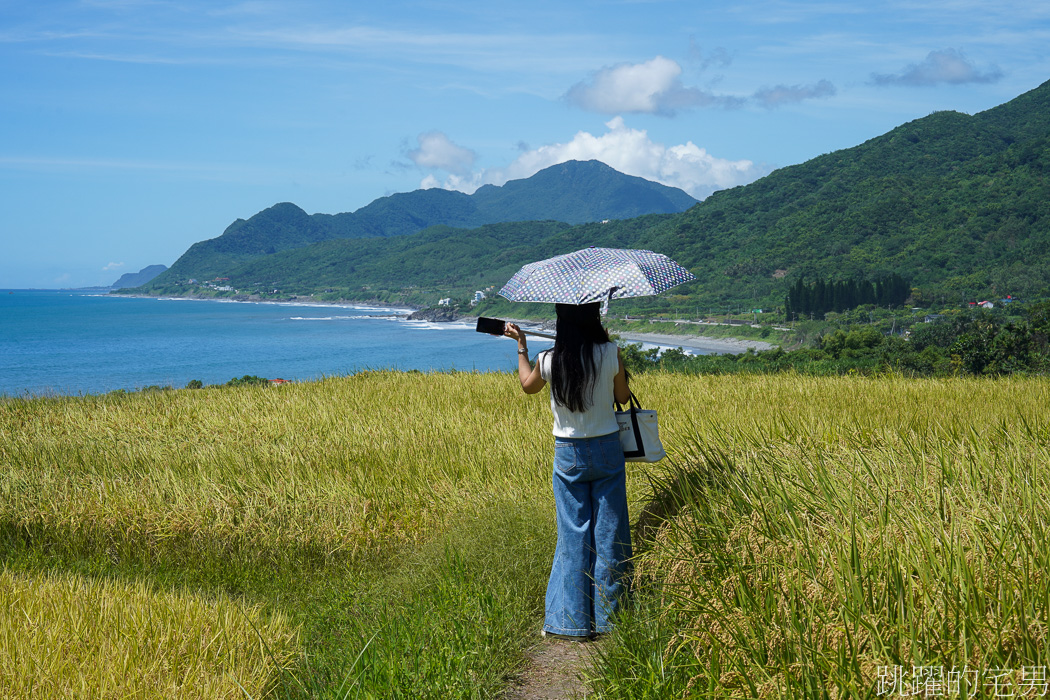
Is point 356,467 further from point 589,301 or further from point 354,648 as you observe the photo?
point 589,301

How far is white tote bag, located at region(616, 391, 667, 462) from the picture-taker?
169 inches

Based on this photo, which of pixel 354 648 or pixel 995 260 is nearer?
pixel 354 648

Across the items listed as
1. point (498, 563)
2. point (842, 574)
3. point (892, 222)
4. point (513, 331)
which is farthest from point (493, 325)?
point (892, 222)

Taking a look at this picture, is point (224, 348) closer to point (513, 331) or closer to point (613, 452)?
point (513, 331)

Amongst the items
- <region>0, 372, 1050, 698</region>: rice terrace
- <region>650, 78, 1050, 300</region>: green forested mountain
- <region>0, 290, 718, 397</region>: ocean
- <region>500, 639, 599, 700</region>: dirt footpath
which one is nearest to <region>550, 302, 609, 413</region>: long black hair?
<region>0, 372, 1050, 698</region>: rice terrace

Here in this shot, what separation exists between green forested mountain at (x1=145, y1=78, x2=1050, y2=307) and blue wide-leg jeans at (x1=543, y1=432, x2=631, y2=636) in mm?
80905

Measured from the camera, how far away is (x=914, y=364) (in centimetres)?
2469

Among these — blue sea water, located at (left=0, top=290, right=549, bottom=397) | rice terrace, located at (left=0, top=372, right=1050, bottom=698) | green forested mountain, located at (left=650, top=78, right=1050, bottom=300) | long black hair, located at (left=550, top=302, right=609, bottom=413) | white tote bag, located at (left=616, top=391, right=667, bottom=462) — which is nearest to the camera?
rice terrace, located at (left=0, top=372, right=1050, bottom=698)

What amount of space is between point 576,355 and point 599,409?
1.05 ft

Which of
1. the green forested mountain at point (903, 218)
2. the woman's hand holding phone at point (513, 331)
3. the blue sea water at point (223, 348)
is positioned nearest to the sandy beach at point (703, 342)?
the blue sea water at point (223, 348)

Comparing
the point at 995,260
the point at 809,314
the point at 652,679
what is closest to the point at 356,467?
the point at 652,679

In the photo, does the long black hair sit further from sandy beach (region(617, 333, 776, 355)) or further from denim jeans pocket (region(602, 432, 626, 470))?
sandy beach (region(617, 333, 776, 355))

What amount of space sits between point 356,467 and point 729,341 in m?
79.9

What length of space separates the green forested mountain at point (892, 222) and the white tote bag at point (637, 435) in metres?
80.8
